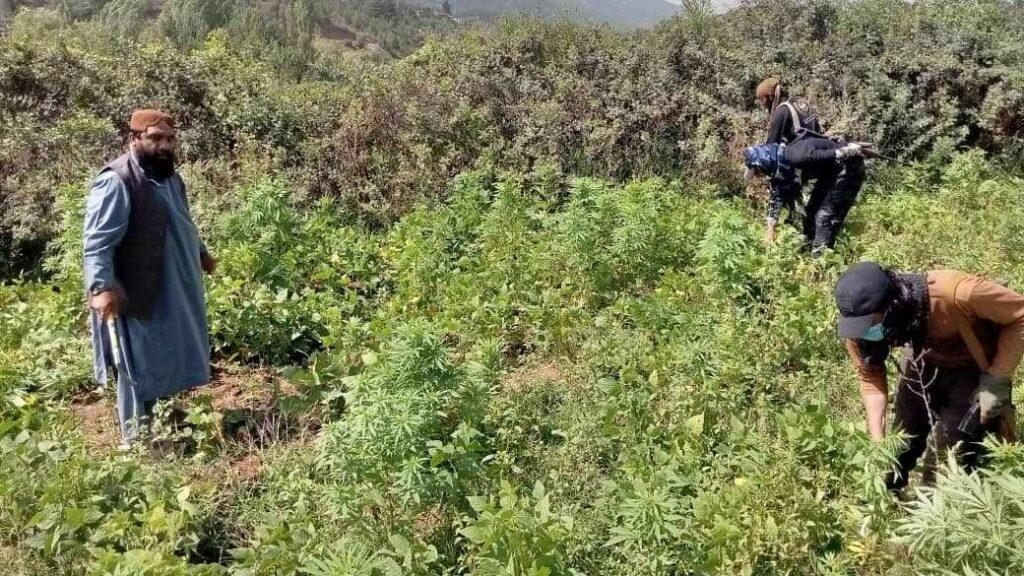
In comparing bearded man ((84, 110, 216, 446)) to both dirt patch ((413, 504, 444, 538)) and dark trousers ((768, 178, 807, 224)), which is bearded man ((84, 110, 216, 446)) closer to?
dirt patch ((413, 504, 444, 538))

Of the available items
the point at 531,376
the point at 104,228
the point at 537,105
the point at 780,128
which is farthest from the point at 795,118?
the point at 104,228

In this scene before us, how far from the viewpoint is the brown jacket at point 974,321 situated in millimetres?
2502

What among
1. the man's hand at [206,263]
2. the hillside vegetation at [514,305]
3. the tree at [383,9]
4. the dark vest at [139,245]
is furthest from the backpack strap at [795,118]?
the tree at [383,9]

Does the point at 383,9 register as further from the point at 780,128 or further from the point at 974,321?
the point at 974,321

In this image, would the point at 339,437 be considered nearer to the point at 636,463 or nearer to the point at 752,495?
the point at 636,463

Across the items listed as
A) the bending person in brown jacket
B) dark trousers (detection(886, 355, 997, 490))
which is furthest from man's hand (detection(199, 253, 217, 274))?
dark trousers (detection(886, 355, 997, 490))

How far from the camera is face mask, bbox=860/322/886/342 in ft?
8.19

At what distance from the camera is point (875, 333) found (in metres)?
2.51

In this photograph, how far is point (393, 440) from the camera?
292cm

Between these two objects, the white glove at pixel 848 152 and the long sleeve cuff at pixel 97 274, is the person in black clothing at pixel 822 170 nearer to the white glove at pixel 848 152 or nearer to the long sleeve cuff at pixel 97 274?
the white glove at pixel 848 152

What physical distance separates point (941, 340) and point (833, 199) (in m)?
3.05

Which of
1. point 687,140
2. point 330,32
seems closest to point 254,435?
point 687,140

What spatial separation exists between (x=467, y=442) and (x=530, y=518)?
0.54 metres

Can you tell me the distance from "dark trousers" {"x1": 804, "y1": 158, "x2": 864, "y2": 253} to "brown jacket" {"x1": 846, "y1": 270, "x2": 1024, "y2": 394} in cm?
288
